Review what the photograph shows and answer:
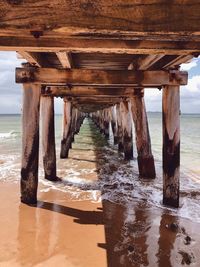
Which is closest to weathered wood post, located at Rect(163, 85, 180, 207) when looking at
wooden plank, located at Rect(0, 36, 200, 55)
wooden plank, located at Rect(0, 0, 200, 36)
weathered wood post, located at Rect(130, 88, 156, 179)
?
weathered wood post, located at Rect(130, 88, 156, 179)

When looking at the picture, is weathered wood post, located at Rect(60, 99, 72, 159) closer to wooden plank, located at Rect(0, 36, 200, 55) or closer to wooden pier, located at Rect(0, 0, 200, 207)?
wooden pier, located at Rect(0, 0, 200, 207)

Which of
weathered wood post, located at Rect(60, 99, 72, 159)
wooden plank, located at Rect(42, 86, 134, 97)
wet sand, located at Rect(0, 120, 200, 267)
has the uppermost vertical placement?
wooden plank, located at Rect(42, 86, 134, 97)

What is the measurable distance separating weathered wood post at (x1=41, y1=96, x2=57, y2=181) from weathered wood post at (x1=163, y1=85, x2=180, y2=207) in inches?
110

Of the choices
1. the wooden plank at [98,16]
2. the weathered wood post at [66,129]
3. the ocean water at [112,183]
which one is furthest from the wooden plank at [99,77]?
the weathered wood post at [66,129]

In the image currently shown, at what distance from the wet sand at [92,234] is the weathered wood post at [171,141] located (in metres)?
0.38

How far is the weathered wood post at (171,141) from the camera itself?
4922 mm

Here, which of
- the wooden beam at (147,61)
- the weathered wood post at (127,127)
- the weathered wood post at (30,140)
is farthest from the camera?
the weathered wood post at (127,127)

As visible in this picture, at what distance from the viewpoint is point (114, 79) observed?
191 inches

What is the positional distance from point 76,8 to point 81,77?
3.69m

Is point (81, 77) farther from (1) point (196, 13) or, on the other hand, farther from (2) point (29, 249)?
(1) point (196, 13)

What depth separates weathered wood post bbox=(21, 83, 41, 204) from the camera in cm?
500

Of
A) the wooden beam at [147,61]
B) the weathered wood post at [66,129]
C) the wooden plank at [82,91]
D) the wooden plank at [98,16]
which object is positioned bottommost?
the weathered wood post at [66,129]

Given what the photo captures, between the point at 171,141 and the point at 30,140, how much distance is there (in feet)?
7.57

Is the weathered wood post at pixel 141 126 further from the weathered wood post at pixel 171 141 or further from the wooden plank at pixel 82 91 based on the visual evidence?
the weathered wood post at pixel 171 141
